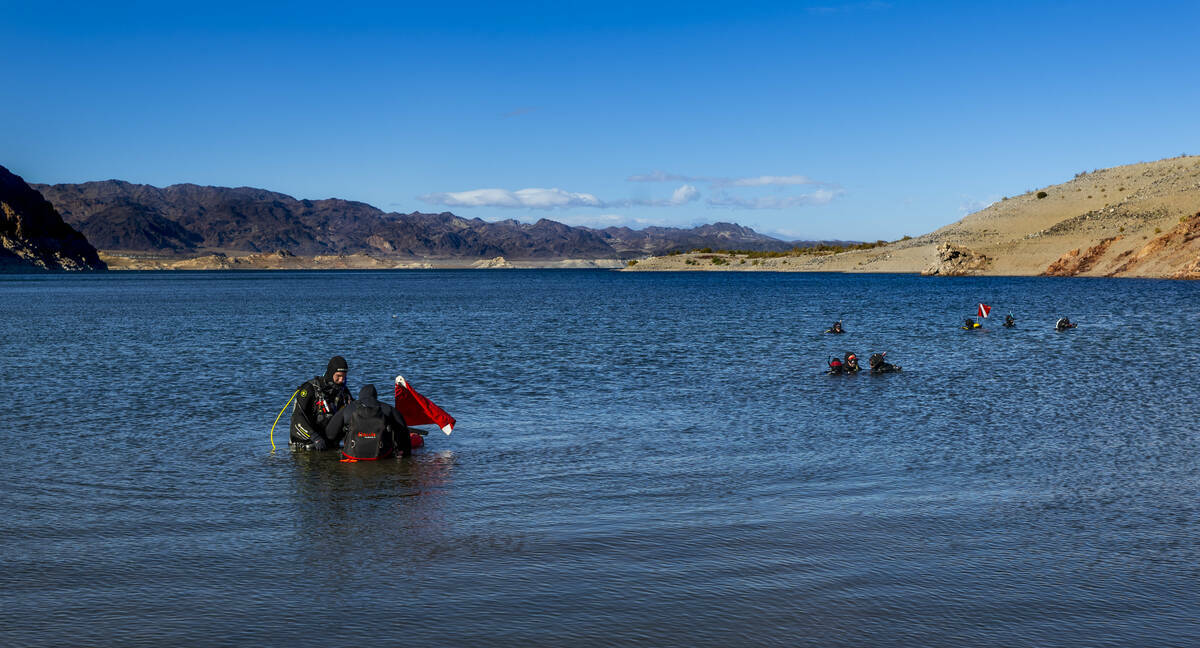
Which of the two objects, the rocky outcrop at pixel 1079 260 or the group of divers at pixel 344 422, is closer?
the group of divers at pixel 344 422

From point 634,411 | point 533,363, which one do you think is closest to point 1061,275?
point 533,363

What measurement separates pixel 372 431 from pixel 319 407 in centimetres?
173

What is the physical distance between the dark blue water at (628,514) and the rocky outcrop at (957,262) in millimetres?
113147

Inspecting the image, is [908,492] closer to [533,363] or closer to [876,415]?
[876,415]

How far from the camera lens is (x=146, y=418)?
18.8 meters

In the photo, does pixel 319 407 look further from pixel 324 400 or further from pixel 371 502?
pixel 371 502

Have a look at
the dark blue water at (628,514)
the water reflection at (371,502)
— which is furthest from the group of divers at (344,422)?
the dark blue water at (628,514)

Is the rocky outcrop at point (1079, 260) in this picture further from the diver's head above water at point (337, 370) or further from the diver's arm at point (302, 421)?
the diver's arm at point (302, 421)

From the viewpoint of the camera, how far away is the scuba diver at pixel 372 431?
46.5ft

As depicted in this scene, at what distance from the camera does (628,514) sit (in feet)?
35.8

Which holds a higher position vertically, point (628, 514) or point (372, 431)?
point (372, 431)

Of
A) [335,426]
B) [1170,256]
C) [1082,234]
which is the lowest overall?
[335,426]

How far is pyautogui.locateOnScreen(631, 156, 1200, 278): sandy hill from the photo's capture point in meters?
101

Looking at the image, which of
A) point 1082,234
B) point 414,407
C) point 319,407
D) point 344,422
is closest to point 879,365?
point 414,407
